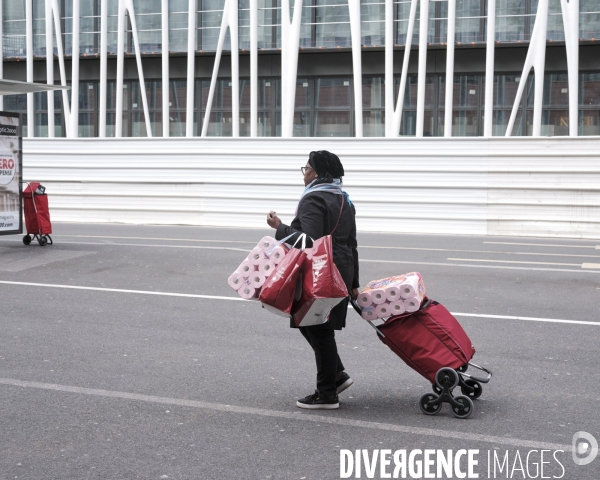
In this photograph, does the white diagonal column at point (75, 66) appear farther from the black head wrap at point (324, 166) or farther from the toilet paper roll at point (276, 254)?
the toilet paper roll at point (276, 254)

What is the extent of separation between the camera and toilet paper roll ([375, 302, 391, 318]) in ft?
18.6

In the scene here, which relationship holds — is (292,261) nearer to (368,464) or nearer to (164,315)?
(368,464)

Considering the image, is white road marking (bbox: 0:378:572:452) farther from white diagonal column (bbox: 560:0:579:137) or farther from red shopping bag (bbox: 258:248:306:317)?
white diagonal column (bbox: 560:0:579:137)

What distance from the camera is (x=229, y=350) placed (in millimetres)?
7496

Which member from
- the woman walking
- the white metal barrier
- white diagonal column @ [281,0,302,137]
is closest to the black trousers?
the woman walking

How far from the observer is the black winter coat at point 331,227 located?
217 inches

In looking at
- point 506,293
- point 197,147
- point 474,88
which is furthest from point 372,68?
point 506,293

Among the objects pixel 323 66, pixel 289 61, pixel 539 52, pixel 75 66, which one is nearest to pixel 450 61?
pixel 539 52

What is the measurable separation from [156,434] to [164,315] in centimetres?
405

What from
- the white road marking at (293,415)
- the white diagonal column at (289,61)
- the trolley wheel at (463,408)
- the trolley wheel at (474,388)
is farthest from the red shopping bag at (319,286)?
the white diagonal column at (289,61)

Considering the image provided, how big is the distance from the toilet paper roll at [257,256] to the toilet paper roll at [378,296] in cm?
80

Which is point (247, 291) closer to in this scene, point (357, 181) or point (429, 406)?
point (429, 406)

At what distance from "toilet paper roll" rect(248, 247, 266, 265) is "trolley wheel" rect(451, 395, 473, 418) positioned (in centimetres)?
153

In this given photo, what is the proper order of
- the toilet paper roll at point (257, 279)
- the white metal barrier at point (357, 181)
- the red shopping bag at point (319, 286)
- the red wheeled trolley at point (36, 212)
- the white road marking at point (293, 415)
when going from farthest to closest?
the white metal barrier at point (357, 181) → the red wheeled trolley at point (36, 212) → the toilet paper roll at point (257, 279) → the red shopping bag at point (319, 286) → the white road marking at point (293, 415)
